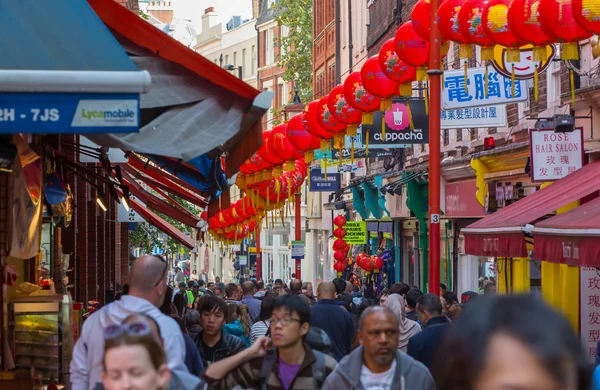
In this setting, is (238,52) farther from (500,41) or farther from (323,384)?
(323,384)

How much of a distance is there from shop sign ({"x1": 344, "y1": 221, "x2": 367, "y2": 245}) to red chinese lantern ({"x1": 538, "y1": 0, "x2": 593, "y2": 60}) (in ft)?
82.2

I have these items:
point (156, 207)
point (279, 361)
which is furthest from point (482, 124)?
point (279, 361)

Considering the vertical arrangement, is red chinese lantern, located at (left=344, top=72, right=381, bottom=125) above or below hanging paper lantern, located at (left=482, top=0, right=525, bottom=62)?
below

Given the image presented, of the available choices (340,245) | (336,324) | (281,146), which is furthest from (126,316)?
(340,245)

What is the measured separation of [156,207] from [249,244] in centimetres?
5208

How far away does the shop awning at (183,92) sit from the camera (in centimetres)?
791

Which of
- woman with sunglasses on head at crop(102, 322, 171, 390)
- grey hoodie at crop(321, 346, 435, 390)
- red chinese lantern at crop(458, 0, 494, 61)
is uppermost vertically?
red chinese lantern at crop(458, 0, 494, 61)

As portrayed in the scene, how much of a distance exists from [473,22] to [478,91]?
20.1ft

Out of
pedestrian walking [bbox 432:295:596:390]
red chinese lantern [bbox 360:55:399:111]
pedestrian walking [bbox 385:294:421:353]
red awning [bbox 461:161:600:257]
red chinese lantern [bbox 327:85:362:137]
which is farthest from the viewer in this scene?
red chinese lantern [bbox 327:85:362:137]

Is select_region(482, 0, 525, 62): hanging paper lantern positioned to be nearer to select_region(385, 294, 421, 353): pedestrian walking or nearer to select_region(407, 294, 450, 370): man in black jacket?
select_region(385, 294, 421, 353): pedestrian walking

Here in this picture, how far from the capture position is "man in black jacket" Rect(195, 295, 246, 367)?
9.81 meters

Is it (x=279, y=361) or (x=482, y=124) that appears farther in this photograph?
(x=482, y=124)

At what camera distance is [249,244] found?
74.4 metres

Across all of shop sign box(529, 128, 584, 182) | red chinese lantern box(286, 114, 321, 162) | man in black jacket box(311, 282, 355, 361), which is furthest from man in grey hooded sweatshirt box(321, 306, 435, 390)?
red chinese lantern box(286, 114, 321, 162)
